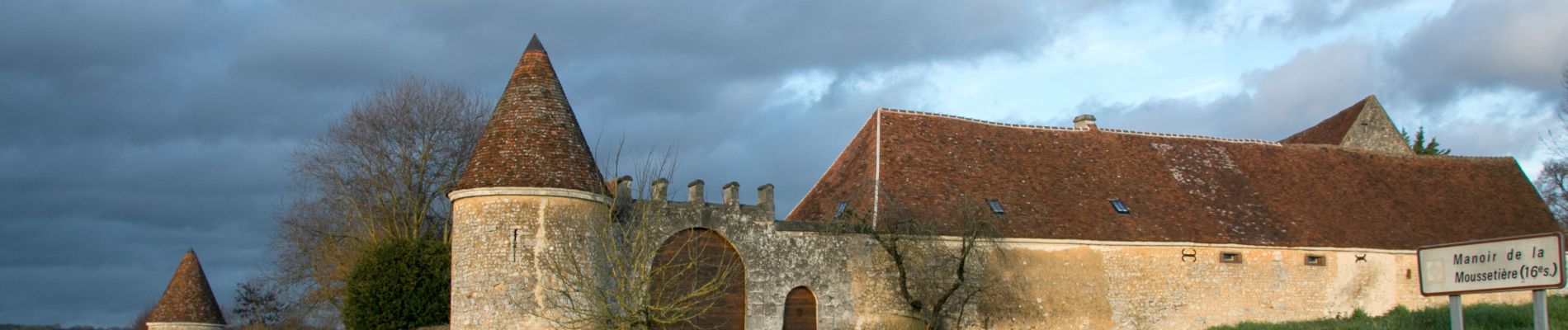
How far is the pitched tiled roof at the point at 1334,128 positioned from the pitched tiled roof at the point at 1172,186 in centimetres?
118

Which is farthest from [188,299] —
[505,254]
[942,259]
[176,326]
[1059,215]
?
[1059,215]

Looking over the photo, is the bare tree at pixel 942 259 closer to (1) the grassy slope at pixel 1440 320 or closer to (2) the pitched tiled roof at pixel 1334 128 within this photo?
(1) the grassy slope at pixel 1440 320

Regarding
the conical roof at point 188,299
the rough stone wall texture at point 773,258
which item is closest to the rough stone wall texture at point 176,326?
the conical roof at point 188,299

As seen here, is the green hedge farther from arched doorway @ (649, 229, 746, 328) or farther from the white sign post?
the white sign post

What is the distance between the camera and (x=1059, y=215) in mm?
29812

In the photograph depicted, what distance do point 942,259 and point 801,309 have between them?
11.1 feet

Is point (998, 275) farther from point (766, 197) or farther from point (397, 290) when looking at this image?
point (397, 290)

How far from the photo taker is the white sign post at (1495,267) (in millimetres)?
14836

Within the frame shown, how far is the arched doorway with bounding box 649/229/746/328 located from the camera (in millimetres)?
24750

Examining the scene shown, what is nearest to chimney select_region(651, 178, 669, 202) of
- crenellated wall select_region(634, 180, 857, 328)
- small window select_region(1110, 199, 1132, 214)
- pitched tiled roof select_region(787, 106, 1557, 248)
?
crenellated wall select_region(634, 180, 857, 328)

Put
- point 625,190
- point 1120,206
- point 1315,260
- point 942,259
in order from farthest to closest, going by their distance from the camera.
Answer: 1. point 1315,260
2. point 1120,206
3. point 942,259
4. point 625,190

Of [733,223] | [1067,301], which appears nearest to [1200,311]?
[1067,301]

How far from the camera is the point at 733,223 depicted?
2566 cm

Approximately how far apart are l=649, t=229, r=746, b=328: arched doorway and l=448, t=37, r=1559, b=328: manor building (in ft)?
0.24
